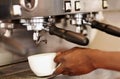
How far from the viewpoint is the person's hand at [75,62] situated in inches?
33.0

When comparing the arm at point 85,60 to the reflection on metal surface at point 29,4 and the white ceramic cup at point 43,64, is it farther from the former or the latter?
the reflection on metal surface at point 29,4

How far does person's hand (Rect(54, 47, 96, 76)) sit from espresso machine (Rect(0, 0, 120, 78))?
4 centimetres

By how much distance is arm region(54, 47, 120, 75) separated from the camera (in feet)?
2.74

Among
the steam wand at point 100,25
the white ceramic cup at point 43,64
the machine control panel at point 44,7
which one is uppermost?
the machine control panel at point 44,7

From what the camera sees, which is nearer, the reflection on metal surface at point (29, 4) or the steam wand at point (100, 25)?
the reflection on metal surface at point (29, 4)

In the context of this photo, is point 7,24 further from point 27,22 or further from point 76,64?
point 76,64

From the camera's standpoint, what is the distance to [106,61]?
84 cm

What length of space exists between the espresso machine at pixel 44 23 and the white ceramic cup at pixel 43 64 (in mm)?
79

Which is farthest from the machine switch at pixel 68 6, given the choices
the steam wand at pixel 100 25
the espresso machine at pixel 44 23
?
the steam wand at pixel 100 25

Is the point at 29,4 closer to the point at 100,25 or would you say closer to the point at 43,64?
the point at 43,64

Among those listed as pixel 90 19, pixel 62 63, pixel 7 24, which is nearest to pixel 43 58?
pixel 62 63

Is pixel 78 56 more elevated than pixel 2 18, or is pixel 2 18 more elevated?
pixel 2 18

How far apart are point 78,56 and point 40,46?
289mm

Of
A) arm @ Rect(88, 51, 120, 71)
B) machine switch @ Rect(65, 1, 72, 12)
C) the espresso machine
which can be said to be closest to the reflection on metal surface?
the espresso machine
